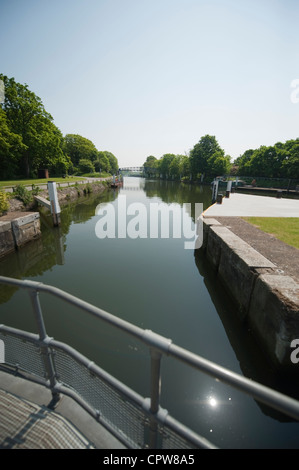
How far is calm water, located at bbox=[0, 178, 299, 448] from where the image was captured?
3102 millimetres

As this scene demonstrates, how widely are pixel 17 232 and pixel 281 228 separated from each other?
476 inches

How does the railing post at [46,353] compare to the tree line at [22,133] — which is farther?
the tree line at [22,133]

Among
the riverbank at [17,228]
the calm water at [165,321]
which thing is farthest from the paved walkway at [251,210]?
the riverbank at [17,228]

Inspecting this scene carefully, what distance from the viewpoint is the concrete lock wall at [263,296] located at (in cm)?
339

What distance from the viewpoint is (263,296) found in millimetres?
4129

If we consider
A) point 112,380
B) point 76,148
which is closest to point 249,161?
point 76,148

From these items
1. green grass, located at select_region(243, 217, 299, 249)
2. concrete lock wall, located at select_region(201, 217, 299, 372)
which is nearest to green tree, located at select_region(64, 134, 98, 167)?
green grass, located at select_region(243, 217, 299, 249)

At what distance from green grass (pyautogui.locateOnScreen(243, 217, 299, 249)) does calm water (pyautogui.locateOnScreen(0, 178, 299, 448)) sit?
2.94 metres

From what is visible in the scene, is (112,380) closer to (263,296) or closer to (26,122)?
(263,296)

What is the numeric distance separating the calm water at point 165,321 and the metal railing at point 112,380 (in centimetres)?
196

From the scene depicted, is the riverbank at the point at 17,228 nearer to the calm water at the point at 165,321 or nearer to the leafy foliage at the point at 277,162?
the calm water at the point at 165,321

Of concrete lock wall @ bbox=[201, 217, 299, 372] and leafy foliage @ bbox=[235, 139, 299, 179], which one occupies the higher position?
leafy foliage @ bbox=[235, 139, 299, 179]

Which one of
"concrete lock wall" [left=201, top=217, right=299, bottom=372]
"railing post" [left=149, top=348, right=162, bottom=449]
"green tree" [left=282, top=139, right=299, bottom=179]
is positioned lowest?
"concrete lock wall" [left=201, top=217, right=299, bottom=372]

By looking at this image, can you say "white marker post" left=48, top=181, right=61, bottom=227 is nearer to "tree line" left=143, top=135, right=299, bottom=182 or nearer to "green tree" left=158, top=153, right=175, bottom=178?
"tree line" left=143, top=135, right=299, bottom=182
